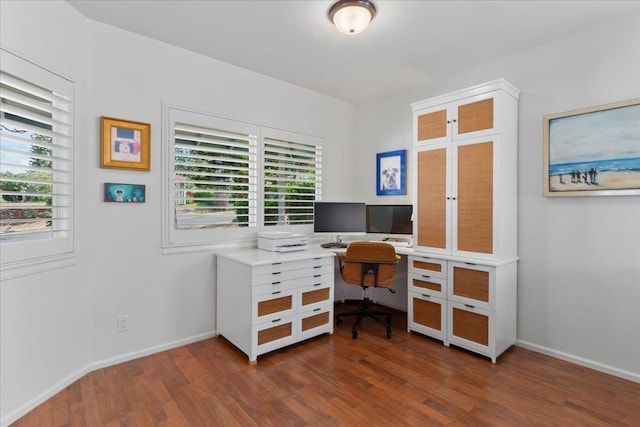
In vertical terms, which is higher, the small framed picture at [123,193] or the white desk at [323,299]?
the small framed picture at [123,193]

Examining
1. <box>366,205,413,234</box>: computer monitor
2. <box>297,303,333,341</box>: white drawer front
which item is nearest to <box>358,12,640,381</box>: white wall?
<box>366,205,413,234</box>: computer monitor

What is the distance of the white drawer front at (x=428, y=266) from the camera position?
2.91 m

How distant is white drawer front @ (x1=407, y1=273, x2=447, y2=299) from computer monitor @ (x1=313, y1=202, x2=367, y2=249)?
857 millimetres

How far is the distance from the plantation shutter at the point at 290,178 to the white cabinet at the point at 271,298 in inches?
26.1

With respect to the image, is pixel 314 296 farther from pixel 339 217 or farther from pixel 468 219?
pixel 468 219

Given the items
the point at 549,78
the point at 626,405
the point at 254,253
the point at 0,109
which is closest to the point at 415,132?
the point at 549,78

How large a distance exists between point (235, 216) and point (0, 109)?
182 centimetres

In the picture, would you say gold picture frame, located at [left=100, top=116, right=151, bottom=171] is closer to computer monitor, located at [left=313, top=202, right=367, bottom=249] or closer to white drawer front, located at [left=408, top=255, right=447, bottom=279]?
computer monitor, located at [left=313, top=202, right=367, bottom=249]

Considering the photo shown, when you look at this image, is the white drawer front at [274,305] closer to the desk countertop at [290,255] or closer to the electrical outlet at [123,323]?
the desk countertop at [290,255]

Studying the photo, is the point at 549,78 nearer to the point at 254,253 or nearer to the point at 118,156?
the point at 254,253

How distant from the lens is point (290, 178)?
3.71m

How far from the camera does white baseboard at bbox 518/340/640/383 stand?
233cm

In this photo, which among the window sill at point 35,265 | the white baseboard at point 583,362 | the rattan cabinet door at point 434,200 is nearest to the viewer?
the window sill at point 35,265

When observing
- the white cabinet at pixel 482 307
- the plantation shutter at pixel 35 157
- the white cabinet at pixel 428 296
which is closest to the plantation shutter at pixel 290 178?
the white cabinet at pixel 428 296
